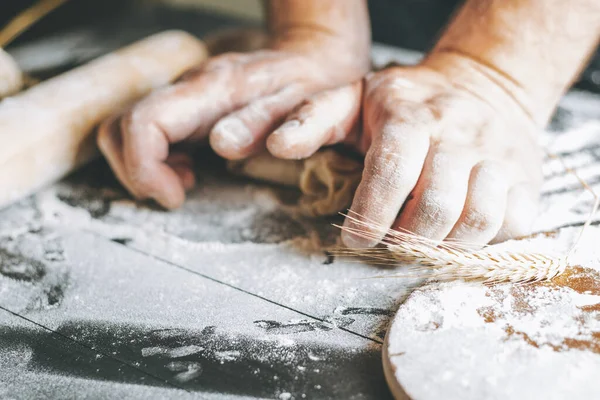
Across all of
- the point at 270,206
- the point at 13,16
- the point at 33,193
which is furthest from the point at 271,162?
the point at 13,16

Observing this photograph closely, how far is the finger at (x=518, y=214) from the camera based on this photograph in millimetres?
828

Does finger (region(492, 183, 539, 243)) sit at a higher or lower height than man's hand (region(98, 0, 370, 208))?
lower

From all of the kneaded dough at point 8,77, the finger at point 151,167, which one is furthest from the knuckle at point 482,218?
the kneaded dough at point 8,77

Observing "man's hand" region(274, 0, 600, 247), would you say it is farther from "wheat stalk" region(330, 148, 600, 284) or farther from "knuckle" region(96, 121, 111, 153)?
"knuckle" region(96, 121, 111, 153)

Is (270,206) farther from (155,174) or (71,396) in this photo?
(71,396)

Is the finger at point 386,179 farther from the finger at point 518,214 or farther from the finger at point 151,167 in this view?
the finger at point 151,167

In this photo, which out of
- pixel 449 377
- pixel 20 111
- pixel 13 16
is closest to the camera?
pixel 449 377

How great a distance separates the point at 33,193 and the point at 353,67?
2.30ft

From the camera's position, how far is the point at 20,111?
994 millimetres

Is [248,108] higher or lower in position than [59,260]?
higher

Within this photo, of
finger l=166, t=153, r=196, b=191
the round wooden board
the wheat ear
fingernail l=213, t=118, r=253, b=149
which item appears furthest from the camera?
finger l=166, t=153, r=196, b=191

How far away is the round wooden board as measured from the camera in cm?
63

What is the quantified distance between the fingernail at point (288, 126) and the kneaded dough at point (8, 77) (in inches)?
24.8

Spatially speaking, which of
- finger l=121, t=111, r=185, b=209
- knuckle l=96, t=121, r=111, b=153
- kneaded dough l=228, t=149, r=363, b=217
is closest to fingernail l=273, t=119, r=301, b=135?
kneaded dough l=228, t=149, r=363, b=217
